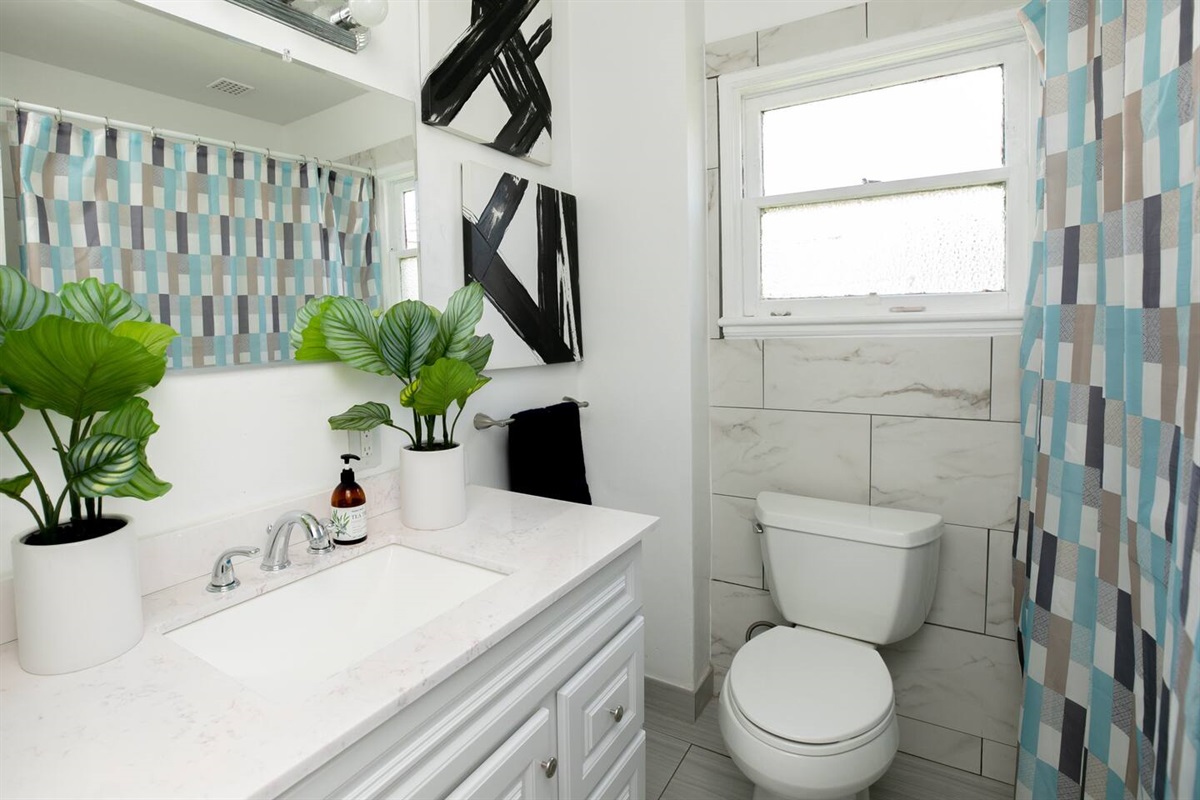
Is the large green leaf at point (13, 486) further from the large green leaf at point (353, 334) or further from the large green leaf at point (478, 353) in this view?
the large green leaf at point (478, 353)

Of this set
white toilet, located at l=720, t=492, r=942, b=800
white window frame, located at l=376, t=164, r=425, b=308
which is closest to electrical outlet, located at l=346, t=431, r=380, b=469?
white window frame, located at l=376, t=164, r=425, b=308

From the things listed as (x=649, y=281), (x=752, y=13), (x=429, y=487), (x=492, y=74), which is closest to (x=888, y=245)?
(x=649, y=281)

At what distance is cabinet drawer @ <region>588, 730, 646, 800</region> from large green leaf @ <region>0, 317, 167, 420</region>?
1.00 meters

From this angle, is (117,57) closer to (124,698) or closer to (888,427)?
(124,698)

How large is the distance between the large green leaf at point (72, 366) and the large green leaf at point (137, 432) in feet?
0.15

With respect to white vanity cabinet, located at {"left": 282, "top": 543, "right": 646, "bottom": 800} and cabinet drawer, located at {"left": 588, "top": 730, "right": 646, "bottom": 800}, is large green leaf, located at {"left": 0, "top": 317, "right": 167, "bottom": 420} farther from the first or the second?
cabinet drawer, located at {"left": 588, "top": 730, "right": 646, "bottom": 800}

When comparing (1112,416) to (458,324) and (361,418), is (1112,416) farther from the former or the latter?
(361,418)

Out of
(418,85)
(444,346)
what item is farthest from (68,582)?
(418,85)

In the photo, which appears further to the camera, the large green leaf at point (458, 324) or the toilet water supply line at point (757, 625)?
the toilet water supply line at point (757, 625)

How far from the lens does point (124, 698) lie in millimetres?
688

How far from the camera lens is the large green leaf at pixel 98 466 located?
720mm

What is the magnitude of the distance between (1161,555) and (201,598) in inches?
56.0

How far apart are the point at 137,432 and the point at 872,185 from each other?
1797 mm

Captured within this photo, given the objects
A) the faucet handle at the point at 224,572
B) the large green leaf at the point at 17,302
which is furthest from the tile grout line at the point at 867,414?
→ the large green leaf at the point at 17,302
